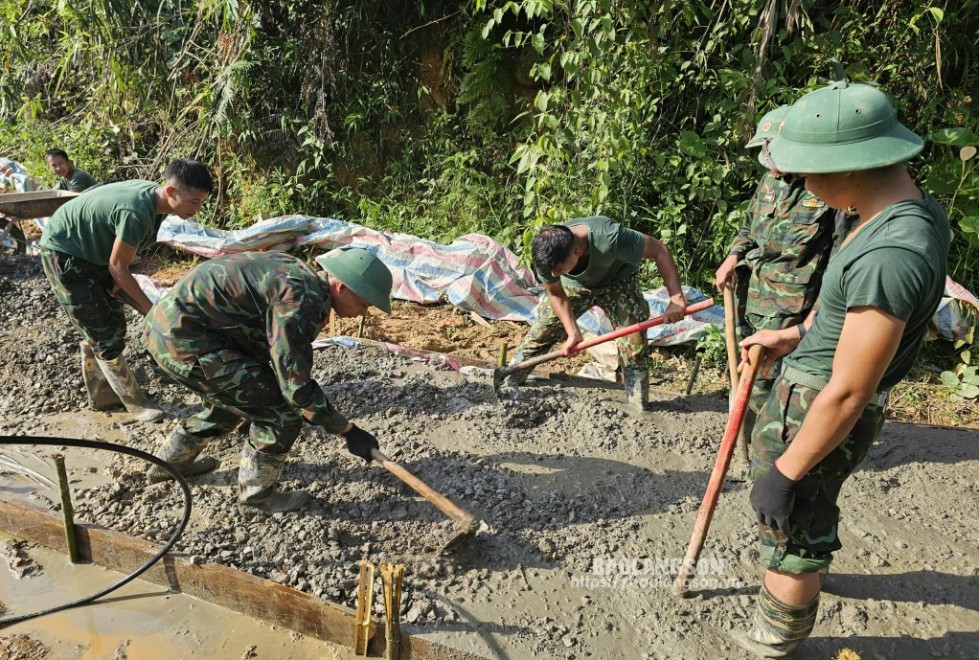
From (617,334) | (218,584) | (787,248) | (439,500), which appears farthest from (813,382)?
(218,584)

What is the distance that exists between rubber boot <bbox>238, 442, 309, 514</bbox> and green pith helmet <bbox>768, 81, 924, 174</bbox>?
8.03 ft

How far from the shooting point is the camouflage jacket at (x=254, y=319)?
2627mm

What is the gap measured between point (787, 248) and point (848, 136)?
1.39 metres

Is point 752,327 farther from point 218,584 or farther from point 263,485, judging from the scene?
point 218,584

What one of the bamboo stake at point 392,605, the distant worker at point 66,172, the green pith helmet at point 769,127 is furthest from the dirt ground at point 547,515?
the distant worker at point 66,172

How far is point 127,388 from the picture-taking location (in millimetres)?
3996

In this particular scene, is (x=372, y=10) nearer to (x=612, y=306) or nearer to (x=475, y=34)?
(x=475, y=34)

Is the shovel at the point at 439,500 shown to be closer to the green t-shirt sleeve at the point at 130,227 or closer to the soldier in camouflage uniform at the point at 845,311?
the soldier in camouflage uniform at the point at 845,311

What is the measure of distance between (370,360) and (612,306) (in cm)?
174

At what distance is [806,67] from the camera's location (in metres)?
5.06

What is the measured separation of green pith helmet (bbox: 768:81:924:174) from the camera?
63.2 inches

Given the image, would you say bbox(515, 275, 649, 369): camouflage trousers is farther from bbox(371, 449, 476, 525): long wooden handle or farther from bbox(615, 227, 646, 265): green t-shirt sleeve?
bbox(371, 449, 476, 525): long wooden handle

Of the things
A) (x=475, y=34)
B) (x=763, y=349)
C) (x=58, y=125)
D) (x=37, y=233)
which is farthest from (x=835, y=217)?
(x=58, y=125)

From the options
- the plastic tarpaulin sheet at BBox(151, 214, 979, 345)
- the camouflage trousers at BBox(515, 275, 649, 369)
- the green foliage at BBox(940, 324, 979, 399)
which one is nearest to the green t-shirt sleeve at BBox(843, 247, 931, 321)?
the camouflage trousers at BBox(515, 275, 649, 369)
